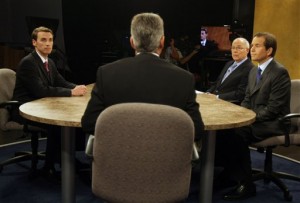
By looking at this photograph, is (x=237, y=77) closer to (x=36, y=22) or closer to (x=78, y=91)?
(x=78, y=91)

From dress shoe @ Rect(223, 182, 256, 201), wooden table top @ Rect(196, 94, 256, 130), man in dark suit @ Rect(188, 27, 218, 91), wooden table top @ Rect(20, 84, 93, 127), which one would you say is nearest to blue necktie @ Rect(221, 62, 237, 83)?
wooden table top @ Rect(196, 94, 256, 130)

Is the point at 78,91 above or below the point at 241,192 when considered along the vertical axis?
above

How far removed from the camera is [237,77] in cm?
410

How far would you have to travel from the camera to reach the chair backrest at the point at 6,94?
3475 mm

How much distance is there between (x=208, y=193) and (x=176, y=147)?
42.1 inches

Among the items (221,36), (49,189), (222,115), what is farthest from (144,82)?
(221,36)

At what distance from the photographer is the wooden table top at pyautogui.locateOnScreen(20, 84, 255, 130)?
230 cm

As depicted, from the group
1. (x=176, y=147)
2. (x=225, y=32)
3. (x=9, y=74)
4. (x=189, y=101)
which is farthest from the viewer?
(x=225, y=32)

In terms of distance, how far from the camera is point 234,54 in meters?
4.16

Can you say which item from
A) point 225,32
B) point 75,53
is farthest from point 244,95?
point 75,53

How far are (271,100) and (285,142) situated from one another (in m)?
0.36

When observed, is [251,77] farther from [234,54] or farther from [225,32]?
[225,32]

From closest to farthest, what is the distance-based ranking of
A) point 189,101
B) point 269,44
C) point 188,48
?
point 189,101 → point 269,44 → point 188,48

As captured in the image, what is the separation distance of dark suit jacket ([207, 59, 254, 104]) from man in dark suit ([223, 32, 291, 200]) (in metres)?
0.59
